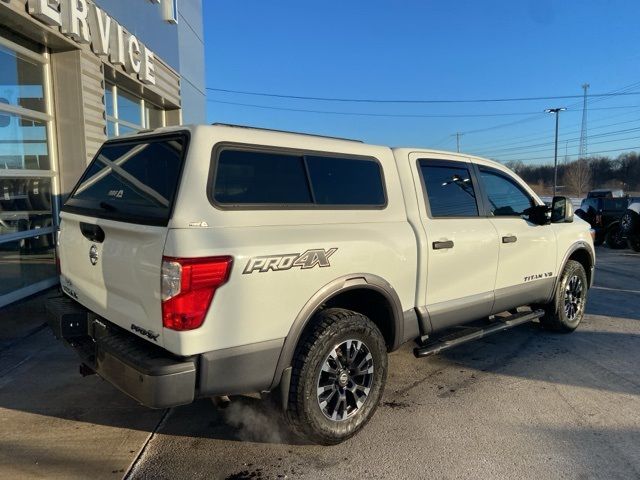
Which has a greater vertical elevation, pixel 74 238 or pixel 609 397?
pixel 74 238

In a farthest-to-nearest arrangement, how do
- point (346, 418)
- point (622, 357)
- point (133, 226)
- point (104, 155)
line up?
point (622, 357)
point (104, 155)
point (346, 418)
point (133, 226)

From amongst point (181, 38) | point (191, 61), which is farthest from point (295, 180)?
point (191, 61)

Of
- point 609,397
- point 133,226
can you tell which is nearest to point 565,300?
point 609,397

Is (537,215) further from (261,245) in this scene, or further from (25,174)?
(25,174)

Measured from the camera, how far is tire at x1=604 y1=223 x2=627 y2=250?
48.0 feet

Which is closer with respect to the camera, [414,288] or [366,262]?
[366,262]

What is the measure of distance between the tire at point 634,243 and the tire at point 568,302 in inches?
372

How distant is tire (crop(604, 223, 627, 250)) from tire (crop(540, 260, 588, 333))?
10511 millimetres

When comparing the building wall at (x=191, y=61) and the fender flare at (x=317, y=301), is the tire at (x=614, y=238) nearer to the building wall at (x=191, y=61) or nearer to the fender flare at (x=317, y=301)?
the building wall at (x=191, y=61)

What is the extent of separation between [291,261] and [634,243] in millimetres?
14014

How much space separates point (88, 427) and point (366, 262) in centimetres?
228

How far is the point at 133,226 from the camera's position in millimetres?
2717

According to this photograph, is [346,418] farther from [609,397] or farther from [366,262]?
[609,397]

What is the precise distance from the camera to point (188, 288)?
2449mm
